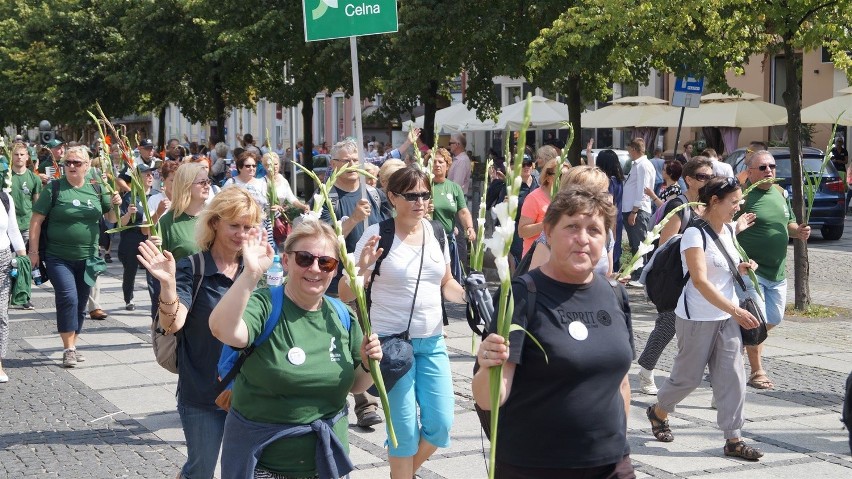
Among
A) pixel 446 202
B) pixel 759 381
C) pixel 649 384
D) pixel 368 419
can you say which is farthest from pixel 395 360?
pixel 446 202

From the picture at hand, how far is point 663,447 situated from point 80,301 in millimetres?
5451

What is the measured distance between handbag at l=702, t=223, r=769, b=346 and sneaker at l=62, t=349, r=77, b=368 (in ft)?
18.4

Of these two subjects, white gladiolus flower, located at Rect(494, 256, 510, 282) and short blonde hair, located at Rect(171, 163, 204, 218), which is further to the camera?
short blonde hair, located at Rect(171, 163, 204, 218)

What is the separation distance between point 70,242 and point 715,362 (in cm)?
560

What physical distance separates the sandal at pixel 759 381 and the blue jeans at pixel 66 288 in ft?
17.9

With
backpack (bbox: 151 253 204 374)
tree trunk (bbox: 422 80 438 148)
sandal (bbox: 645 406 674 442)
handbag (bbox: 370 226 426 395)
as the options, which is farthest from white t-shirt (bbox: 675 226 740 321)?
tree trunk (bbox: 422 80 438 148)

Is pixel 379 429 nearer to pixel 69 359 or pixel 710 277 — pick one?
pixel 710 277

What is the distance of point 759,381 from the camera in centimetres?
914

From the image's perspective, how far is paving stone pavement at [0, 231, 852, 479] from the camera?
6984mm

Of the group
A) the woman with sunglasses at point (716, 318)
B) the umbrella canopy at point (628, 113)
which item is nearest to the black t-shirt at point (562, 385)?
the woman with sunglasses at point (716, 318)

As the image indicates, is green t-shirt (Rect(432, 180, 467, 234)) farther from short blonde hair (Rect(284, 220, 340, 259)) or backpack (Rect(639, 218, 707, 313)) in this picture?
short blonde hair (Rect(284, 220, 340, 259))

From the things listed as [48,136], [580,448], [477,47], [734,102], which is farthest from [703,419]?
[48,136]

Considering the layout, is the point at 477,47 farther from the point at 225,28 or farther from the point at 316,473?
the point at 316,473

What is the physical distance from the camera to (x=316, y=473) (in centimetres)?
426
